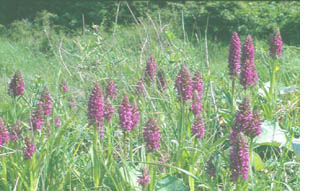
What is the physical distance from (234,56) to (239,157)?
131cm

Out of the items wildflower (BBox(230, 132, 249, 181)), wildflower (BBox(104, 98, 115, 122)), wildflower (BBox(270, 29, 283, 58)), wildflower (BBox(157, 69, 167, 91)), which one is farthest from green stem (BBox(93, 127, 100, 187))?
wildflower (BBox(270, 29, 283, 58))

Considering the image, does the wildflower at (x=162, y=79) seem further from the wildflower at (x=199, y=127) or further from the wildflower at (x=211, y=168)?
the wildflower at (x=211, y=168)

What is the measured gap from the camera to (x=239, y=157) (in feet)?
6.70

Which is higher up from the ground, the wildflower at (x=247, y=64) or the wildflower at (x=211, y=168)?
the wildflower at (x=247, y=64)

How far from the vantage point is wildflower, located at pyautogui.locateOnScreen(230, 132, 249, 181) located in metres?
2.03

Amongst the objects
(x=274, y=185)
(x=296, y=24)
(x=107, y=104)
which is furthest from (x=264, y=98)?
(x=296, y=24)

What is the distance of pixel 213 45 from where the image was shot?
9.97m

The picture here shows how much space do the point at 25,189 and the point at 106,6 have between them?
1117cm

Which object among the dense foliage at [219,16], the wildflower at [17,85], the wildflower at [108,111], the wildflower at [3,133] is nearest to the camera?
the wildflower at [3,133]

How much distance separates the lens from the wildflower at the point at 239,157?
2029mm

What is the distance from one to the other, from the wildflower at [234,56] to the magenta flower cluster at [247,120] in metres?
1.03

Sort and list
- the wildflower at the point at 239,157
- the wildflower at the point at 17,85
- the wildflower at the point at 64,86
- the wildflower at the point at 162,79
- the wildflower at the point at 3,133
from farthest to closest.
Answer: the wildflower at the point at 64,86, the wildflower at the point at 162,79, the wildflower at the point at 17,85, the wildflower at the point at 3,133, the wildflower at the point at 239,157

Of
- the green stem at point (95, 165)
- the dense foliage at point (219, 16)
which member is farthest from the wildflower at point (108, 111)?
the dense foliage at point (219, 16)

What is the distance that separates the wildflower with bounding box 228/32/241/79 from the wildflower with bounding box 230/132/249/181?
3.99 feet
